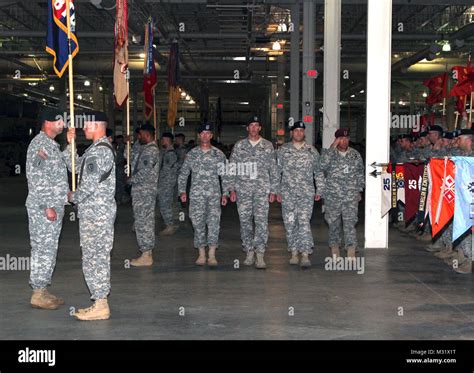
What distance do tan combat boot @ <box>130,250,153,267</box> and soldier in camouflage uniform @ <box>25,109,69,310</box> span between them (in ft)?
9.74

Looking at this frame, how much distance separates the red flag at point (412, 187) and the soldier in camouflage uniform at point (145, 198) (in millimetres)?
4906

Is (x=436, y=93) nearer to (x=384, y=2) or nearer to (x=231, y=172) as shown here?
(x=384, y=2)

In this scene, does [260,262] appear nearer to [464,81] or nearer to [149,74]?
[149,74]

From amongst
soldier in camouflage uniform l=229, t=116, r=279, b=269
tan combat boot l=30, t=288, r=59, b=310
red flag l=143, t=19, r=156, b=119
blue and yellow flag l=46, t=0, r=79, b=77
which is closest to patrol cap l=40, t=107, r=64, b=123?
blue and yellow flag l=46, t=0, r=79, b=77

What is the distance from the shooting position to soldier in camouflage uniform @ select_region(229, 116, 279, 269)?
10812 millimetres

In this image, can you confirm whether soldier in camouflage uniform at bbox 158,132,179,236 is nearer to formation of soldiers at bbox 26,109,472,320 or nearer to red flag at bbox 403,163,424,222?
formation of soldiers at bbox 26,109,472,320

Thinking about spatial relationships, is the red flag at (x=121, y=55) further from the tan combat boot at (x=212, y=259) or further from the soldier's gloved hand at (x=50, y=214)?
the soldier's gloved hand at (x=50, y=214)

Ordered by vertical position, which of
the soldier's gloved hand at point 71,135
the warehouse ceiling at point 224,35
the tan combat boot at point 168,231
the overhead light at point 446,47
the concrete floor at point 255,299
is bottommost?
the concrete floor at point 255,299

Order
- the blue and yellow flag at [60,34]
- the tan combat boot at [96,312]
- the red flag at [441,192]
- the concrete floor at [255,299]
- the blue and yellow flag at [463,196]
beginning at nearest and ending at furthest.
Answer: the concrete floor at [255,299] < the tan combat boot at [96,312] < the blue and yellow flag at [60,34] < the blue and yellow flag at [463,196] < the red flag at [441,192]

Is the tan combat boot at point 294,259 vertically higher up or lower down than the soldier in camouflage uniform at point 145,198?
lower down

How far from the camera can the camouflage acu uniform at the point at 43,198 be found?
26.3ft

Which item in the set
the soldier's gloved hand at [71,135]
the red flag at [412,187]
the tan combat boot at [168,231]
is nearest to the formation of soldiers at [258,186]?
the red flag at [412,187]

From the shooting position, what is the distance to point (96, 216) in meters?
7.66
